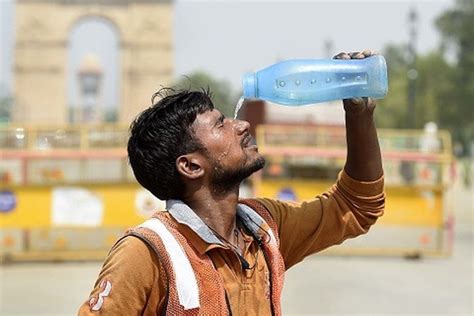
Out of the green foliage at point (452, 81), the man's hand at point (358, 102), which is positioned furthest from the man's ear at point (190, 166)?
the green foliage at point (452, 81)

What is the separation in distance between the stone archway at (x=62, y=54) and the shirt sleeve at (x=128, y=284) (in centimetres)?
4780

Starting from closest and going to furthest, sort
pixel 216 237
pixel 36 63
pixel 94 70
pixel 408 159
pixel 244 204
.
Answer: pixel 216 237, pixel 244 204, pixel 408 159, pixel 94 70, pixel 36 63

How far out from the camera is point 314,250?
2324mm

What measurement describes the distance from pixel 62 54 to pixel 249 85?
165 feet

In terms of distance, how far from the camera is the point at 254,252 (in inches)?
80.4

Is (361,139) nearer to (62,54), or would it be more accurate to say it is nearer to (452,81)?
(452,81)

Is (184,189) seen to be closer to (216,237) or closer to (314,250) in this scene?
(216,237)

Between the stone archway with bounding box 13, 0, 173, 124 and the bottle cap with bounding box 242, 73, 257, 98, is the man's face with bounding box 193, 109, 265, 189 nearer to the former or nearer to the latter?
the bottle cap with bounding box 242, 73, 257, 98

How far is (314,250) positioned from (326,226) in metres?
0.10

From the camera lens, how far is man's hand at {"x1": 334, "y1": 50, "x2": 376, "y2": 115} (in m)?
2.14

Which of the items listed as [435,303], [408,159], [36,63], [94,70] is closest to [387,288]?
[435,303]

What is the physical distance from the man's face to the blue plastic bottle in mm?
216

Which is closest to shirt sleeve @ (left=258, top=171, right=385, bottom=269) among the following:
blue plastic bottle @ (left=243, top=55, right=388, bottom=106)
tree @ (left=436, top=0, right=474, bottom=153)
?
blue plastic bottle @ (left=243, top=55, right=388, bottom=106)

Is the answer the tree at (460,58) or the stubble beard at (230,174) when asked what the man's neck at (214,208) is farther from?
the tree at (460,58)
